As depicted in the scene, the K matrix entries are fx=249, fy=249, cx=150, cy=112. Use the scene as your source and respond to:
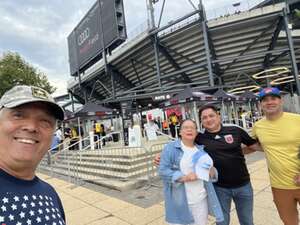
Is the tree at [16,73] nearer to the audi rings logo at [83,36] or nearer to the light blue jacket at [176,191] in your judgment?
the audi rings logo at [83,36]

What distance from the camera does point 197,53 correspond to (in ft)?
89.0

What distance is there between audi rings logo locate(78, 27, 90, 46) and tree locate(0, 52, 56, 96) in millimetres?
11093

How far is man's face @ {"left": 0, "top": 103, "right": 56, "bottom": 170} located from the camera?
4.43 feet

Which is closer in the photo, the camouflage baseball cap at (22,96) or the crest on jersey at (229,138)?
the camouflage baseball cap at (22,96)

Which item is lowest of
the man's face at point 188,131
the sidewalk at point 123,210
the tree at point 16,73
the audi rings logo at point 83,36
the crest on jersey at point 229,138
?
the sidewalk at point 123,210

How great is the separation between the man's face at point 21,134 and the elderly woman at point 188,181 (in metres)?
1.79

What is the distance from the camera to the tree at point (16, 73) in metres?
21.9

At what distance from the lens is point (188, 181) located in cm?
282

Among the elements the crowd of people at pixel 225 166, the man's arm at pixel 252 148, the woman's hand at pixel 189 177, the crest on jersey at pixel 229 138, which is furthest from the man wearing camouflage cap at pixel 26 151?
the man's arm at pixel 252 148

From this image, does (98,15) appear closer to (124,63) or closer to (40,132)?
(124,63)

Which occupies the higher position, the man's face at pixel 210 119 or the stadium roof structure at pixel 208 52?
the stadium roof structure at pixel 208 52

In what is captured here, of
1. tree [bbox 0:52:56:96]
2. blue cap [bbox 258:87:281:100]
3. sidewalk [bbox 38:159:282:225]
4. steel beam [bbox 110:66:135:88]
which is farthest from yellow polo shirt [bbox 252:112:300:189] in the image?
steel beam [bbox 110:66:135:88]

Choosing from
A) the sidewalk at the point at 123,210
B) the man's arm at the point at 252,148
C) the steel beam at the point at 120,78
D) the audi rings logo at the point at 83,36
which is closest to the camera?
the man's arm at the point at 252,148

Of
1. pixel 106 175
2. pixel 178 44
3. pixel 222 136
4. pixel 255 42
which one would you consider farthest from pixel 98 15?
pixel 222 136
